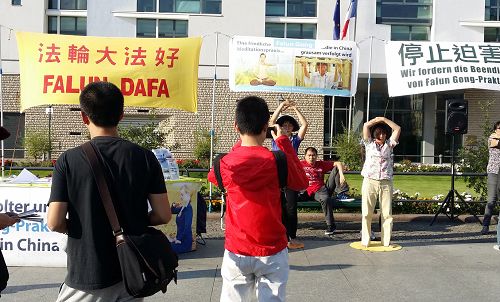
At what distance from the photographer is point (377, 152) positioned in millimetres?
8242

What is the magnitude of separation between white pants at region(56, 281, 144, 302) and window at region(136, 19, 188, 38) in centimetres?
2545

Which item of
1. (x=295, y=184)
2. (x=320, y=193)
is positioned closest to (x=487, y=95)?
(x=320, y=193)

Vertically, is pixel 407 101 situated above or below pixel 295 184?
above

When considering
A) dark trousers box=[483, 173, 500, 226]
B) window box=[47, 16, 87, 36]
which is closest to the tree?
dark trousers box=[483, 173, 500, 226]

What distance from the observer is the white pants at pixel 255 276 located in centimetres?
359

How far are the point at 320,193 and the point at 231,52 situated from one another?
2.90 meters

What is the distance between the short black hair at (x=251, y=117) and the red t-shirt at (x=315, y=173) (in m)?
6.01

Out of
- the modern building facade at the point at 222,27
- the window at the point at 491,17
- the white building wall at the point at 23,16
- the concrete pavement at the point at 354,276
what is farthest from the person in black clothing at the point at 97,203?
the window at the point at 491,17

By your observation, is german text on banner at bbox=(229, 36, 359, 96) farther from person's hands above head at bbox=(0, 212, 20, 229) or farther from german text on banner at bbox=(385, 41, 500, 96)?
person's hands above head at bbox=(0, 212, 20, 229)

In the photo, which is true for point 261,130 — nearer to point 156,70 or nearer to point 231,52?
point 156,70

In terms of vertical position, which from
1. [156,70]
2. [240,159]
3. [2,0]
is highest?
[2,0]

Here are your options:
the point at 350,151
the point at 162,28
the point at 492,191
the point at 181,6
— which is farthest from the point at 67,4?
the point at 492,191

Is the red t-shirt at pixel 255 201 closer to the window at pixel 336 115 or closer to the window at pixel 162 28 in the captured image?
the window at pixel 162 28

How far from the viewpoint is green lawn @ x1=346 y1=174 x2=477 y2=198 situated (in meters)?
17.5
